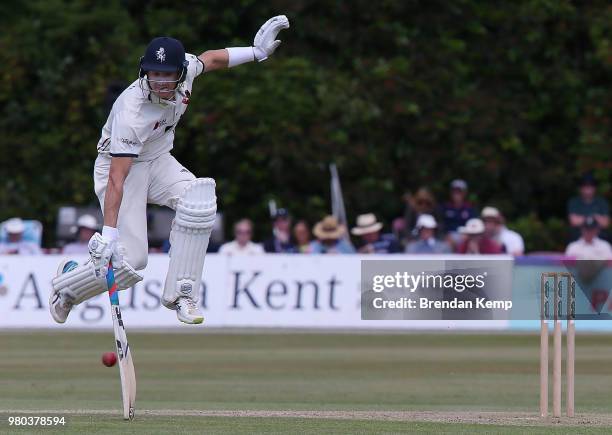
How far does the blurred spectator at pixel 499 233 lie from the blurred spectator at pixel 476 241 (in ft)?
0.54

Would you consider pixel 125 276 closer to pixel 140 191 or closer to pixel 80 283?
pixel 80 283

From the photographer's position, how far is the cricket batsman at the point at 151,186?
25.0 feet

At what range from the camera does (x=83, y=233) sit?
15.0 metres

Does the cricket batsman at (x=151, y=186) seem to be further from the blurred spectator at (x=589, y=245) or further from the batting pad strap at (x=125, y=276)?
the blurred spectator at (x=589, y=245)

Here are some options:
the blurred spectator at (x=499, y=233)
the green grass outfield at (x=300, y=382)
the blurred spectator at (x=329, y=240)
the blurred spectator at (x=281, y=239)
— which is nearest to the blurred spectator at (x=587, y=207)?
the blurred spectator at (x=499, y=233)

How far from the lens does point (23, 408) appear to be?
28.1 feet

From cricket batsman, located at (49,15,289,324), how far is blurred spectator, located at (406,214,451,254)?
6857 mm

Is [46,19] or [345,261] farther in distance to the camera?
[46,19]

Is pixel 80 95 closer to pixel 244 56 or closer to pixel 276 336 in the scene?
pixel 276 336

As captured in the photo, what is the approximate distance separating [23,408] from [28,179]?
1132cm

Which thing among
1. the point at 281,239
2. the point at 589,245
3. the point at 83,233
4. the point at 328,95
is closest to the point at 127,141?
the point at 83,233

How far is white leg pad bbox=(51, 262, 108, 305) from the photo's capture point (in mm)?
7777

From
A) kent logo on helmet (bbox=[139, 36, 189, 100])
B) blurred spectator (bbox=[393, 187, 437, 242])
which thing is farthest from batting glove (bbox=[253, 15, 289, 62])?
blurred spectator (bbox=[393, 187, 437, 242])

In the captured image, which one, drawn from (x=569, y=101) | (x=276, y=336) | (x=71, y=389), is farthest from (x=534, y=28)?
(x=71, y=389)
